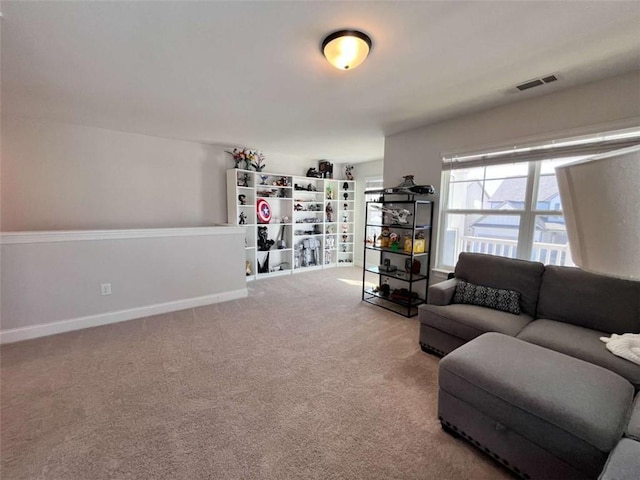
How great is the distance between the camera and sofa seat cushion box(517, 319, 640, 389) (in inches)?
60.8

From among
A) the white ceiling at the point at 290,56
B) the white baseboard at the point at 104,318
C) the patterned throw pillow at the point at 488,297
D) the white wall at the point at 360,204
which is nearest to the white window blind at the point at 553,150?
the white ceiling at the point at 290,56

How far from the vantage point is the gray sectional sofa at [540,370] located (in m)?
1.17

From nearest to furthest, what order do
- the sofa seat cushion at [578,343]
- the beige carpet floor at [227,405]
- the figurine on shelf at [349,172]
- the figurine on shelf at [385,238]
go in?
1. the beige carpet floor at [227,405]
2. the sofa seat cushion at [578,343]
3. the figurine on shelf at [385,238]
4. the figurine on shelf at [349,172]

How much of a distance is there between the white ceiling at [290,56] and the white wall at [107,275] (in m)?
1.47

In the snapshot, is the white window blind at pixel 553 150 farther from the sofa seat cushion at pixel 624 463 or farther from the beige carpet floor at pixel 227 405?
the sofa seat cushion at pixel 624 463

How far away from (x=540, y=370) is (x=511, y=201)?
1922 mm

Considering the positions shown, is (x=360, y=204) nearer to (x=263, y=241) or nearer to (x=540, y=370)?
(x=263, y=241)

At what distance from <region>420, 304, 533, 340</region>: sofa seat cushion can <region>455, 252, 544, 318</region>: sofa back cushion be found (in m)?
0.18

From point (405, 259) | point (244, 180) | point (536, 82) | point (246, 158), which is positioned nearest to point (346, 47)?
point (536, 82)

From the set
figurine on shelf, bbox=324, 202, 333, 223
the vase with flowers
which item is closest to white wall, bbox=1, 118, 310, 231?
the vase with flowers

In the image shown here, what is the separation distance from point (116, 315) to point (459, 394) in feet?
11.8

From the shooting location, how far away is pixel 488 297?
96.0 inches

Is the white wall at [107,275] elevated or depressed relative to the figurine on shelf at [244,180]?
depressed

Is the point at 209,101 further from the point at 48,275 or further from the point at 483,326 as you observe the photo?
the point at 483,326
